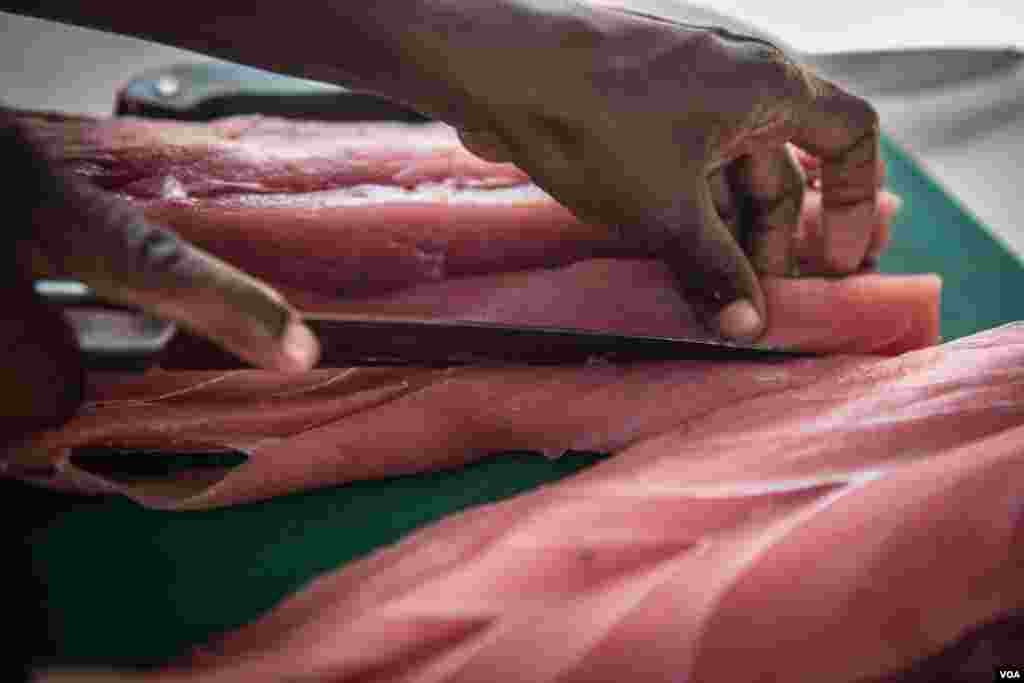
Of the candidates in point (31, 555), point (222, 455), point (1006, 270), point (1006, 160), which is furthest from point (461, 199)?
point (1006, 160)

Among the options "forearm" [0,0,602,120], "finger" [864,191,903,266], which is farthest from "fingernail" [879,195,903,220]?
"forearm" [0,0,602,120]

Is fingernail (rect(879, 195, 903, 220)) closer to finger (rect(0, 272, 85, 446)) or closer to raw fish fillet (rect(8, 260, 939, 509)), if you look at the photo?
raw fish fillet (rect(8, 260, 939, 509))

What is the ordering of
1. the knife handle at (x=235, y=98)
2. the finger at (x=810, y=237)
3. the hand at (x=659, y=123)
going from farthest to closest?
the knife handle at (x=235, y=98) → the finger at (x=810, y=237) → the hand at (x=659, y=123)

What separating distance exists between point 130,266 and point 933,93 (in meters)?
1.44

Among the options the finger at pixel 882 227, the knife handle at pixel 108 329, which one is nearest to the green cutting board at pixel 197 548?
the knife handle at pixel 108 329

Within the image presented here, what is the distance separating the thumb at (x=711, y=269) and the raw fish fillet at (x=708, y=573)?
0.13 metres

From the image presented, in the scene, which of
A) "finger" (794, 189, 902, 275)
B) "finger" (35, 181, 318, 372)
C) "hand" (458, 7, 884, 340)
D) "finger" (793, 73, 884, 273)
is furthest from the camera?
"finger" (794, 189, 902, 275)

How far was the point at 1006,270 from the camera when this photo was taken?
41.4 inches

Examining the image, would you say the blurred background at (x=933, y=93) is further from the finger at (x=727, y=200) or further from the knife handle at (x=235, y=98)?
the finger at (x=727, y=200)

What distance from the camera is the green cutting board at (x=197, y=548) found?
529 millimetres

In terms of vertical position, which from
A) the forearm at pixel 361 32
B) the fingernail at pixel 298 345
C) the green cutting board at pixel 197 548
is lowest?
the green cutting board at pixel 197 548

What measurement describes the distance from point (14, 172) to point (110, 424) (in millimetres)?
286

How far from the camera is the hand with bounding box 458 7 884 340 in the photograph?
0.64 meters

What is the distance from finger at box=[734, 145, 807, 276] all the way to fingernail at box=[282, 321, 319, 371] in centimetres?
52
